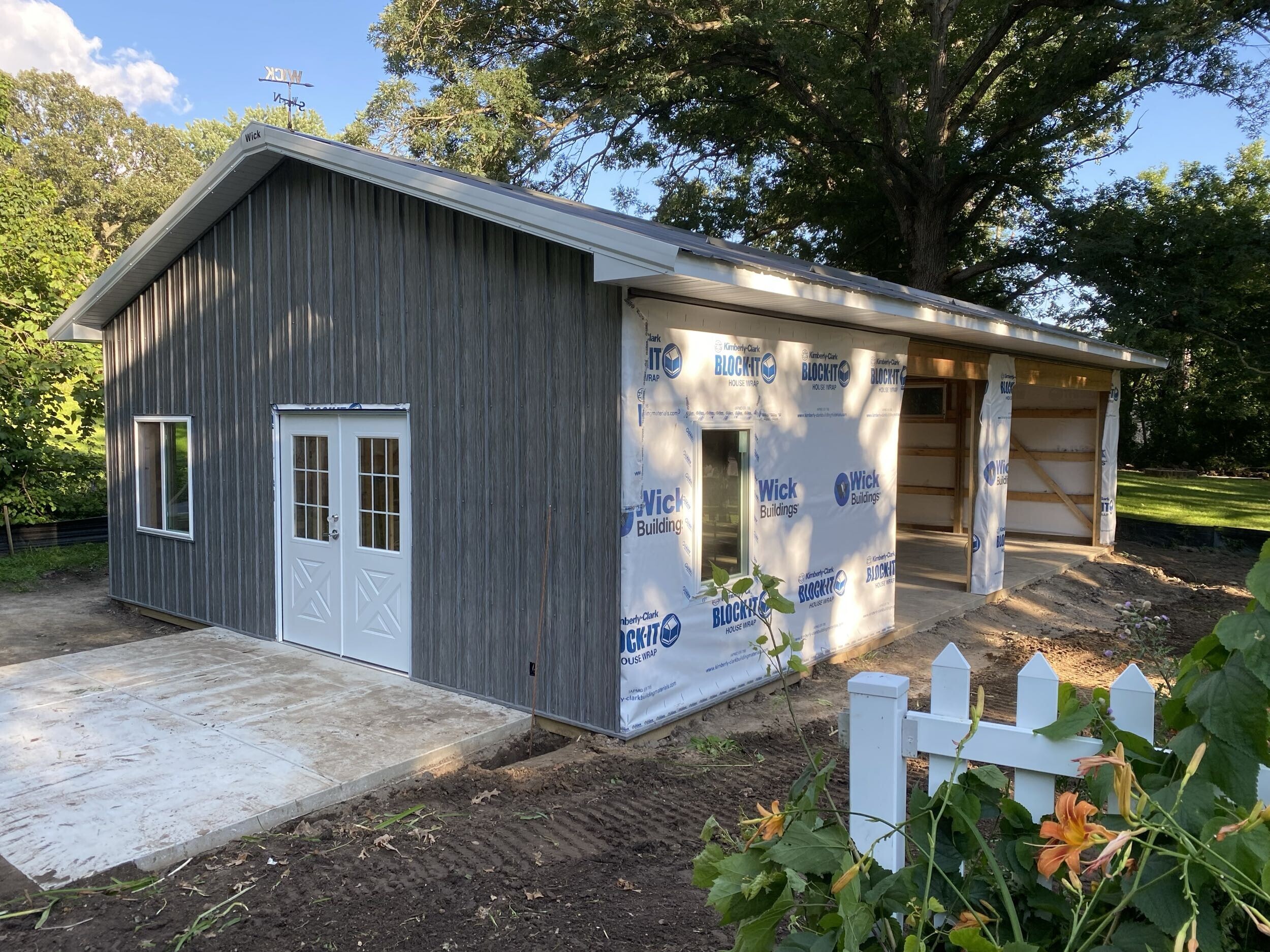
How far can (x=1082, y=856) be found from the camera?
178cm

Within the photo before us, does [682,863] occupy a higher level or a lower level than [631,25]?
lower

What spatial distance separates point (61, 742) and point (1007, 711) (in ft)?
19.8

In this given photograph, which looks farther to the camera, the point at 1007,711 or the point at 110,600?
the point at 110,600

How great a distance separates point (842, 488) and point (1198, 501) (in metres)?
15.7

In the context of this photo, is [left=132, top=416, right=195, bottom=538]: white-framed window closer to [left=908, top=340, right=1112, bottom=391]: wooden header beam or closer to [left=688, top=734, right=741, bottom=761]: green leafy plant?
[left=688, top=734, right=741, bottom=761]: green leafy plant

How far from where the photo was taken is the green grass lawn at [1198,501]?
16516 millimetres

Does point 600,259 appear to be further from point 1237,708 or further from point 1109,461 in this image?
point 1109,461

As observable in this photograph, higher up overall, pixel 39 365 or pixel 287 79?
pixel 287 79

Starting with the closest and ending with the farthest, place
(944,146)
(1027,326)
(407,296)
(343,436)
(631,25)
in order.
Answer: (407,296) → (343,436) → (1027,326) → (631,25) → (944,146)

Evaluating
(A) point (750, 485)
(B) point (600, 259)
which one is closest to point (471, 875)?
(B) point (600, 259)

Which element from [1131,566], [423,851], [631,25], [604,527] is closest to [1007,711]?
[604,527]

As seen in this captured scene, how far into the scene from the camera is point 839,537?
7684 mm

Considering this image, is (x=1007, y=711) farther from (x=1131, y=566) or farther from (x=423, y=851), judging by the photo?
(x=1131, y=566)

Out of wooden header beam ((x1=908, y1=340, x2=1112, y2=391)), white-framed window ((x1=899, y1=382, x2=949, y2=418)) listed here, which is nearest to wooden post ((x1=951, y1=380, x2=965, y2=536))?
white-framed window ((x1=899, y1=382, x2=949, y2=418))
